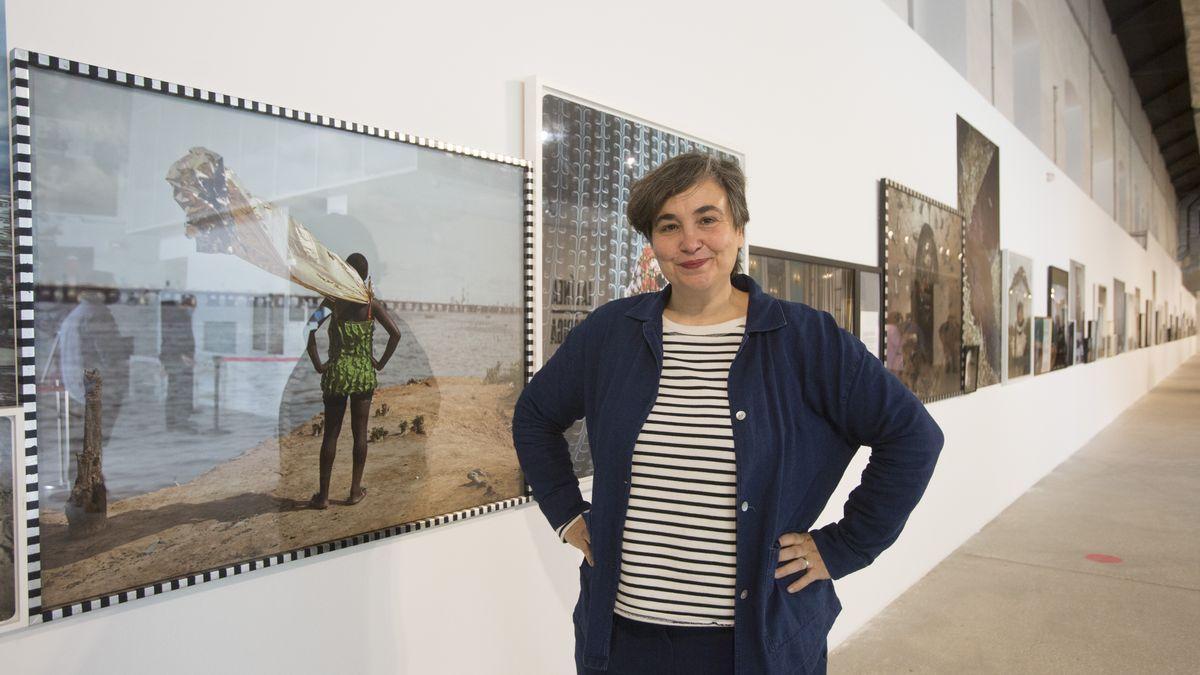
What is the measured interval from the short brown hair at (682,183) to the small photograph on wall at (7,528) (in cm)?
127

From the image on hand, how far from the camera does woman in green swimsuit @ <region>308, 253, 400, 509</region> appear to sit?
1.74m

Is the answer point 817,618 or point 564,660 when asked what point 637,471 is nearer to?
point 817,618

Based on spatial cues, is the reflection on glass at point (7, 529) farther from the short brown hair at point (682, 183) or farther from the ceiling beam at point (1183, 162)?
the ceiling beam at point (1183, 162)

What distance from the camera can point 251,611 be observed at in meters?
1.67

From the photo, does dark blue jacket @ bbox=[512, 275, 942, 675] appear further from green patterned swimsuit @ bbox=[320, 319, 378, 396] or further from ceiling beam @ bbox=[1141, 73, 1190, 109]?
ceiling beam @ bbox=[1141, 73, 1190, 109]

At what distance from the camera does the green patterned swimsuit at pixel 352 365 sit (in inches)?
68.7

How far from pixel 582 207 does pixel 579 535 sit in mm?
1049

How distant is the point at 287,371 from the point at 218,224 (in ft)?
1.12

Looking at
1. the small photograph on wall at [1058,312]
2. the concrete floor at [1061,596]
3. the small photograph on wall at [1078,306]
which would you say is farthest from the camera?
the small photograph on wall at [1078,306]

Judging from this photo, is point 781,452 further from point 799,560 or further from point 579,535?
point 579,535

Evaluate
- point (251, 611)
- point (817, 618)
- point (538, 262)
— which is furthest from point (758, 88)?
point (251, 611)

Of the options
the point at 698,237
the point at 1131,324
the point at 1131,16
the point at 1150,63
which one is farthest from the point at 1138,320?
the point at 698,237

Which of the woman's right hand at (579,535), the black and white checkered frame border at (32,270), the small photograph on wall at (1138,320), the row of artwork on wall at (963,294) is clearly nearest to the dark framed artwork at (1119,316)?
the small photograph on wall at (1138,320)

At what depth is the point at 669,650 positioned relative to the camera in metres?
1.61
